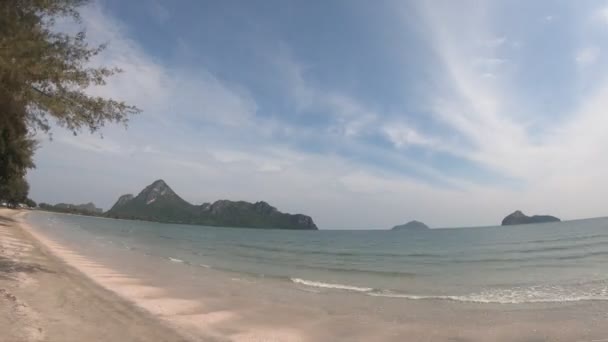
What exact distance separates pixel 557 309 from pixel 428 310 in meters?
3.87

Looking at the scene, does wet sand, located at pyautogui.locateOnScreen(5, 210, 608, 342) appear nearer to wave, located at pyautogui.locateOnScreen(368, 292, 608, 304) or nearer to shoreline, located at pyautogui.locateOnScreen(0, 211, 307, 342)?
shoreline, located at pyautogui.locateOnScreen(0, 211, 307, 342)

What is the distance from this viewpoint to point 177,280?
18.3 metres

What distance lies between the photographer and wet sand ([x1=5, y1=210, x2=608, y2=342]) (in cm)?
848

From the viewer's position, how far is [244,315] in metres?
11.4

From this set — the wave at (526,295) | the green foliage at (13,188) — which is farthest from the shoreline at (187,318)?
the green foliage at (13,188)

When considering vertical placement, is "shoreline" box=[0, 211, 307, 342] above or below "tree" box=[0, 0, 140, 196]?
below

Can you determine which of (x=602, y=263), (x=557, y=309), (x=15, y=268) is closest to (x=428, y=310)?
(x=557, y=309)

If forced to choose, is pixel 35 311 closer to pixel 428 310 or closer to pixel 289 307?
pixel 289 307

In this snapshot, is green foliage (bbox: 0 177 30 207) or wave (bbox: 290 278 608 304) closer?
wave (bbox: 290 278 608 304)

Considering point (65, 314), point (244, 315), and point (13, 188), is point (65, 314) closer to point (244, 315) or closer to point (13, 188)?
point (244, 315)

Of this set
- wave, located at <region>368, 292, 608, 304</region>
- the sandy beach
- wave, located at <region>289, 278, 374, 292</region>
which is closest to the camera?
the sandy beach

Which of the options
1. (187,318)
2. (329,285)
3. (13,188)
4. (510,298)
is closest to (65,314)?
(187,318)

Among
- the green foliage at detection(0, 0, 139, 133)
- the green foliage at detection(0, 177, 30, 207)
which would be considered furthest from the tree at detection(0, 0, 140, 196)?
the green foliage at detection(0, 177, 30, 207)

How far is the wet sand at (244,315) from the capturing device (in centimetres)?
848
